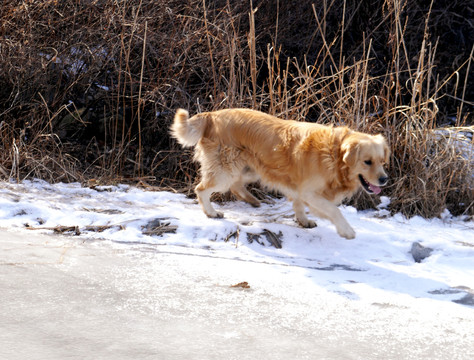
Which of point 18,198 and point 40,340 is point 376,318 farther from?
point 18,198

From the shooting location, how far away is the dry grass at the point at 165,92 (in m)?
5.83

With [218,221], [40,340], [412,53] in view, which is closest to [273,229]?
[218,221]

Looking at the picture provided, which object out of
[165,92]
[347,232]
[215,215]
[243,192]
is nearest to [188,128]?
[215,215]

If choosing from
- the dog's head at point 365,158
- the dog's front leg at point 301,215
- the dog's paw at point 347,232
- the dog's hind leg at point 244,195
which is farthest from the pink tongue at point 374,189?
the dog's hind leg at point 244,195

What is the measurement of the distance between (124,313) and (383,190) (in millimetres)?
3534

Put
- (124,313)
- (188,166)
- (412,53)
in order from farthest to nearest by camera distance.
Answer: (412,53)
(188,166)
(124,313)

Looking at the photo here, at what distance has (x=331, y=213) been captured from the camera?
15.0 ft

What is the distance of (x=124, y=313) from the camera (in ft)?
9.76

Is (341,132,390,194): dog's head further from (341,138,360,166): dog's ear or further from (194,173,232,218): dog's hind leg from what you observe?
(194,173,232,218): dog's hind leg

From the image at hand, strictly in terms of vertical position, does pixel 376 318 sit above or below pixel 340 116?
below

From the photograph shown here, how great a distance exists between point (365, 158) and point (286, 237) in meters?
0.85

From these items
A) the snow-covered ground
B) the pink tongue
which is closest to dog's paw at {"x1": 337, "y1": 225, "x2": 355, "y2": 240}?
the snow-covered ground

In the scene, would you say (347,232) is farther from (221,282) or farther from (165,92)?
(165,92)

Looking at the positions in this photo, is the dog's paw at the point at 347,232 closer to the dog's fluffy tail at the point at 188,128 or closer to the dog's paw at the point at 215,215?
the dog's paw at the point at 215,215
